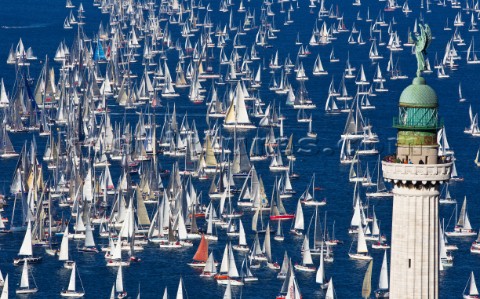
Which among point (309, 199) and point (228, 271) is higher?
point (309, 199)

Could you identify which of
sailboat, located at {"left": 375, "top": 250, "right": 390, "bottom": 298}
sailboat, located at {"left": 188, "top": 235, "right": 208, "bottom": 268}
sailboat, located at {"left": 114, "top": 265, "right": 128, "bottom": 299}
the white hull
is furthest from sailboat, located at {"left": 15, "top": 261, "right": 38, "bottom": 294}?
the white hull

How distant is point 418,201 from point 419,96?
3.38m

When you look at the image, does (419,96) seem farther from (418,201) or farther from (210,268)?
(210,268)

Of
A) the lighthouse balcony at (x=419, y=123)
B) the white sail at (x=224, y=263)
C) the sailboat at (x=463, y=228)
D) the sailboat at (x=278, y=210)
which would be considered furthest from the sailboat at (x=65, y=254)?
the lighthouse balcony at (x=419, y=123)

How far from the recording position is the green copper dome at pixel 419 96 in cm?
5606

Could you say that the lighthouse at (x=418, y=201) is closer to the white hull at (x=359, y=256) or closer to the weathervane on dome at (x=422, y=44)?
the weathervane on dome at (x=422, y=44)

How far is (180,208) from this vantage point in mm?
181375

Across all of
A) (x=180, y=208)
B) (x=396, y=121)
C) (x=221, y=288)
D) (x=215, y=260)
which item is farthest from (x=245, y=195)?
(x=396, y=121)

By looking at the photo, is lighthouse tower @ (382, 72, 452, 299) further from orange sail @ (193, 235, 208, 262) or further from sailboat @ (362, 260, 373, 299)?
orange sail @ (193, 235, 208, 262)

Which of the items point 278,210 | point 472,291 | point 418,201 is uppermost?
point 418,201

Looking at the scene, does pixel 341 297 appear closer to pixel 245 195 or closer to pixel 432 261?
pixel 245 195

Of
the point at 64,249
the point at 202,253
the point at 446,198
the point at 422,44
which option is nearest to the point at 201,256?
the point at 202,253

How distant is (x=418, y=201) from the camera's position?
55688 mm

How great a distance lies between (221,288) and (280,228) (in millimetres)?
23868
